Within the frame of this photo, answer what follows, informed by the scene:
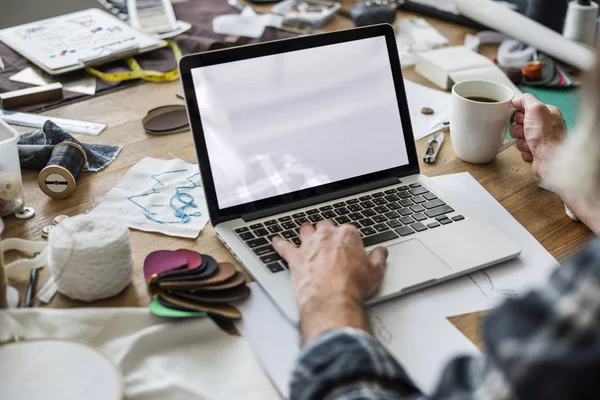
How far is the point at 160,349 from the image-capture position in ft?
2.53

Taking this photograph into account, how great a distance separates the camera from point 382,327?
808 mm

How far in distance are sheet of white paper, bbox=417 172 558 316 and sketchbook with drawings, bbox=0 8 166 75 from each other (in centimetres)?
84

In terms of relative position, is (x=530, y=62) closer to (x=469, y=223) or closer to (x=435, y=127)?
(x=435, y=127)

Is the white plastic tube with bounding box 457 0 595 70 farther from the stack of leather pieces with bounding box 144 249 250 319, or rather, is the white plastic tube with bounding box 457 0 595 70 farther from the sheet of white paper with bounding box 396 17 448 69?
the stack of leather pieces with bounding box 144 249 250 319

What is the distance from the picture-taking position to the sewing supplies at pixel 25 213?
99cm

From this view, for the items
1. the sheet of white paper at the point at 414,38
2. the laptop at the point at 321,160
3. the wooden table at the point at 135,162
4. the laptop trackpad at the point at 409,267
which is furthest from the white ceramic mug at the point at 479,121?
the sheet of white paper at the point at 414,38

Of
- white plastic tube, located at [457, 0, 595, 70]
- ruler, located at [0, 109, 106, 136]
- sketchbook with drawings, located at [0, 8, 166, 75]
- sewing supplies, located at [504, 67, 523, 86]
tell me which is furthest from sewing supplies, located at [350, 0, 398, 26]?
ruler, located at [0, 109, 106, 136]

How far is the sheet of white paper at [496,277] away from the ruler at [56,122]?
0.66m

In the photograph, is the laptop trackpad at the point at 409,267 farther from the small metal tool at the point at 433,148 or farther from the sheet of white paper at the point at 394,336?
the small metal tool at the point at 433,148

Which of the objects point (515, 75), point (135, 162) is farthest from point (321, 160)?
point (515, 75)

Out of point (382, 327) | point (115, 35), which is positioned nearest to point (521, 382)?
point (382, 327)

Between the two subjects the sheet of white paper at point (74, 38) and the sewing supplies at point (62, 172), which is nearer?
the sewing supplies at point (62, 172)

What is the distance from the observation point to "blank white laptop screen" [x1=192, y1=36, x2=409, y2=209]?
945 mm

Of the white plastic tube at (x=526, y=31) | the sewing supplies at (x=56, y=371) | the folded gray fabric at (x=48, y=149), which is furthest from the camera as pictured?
the white plastic tube at (x=526, y=31)
